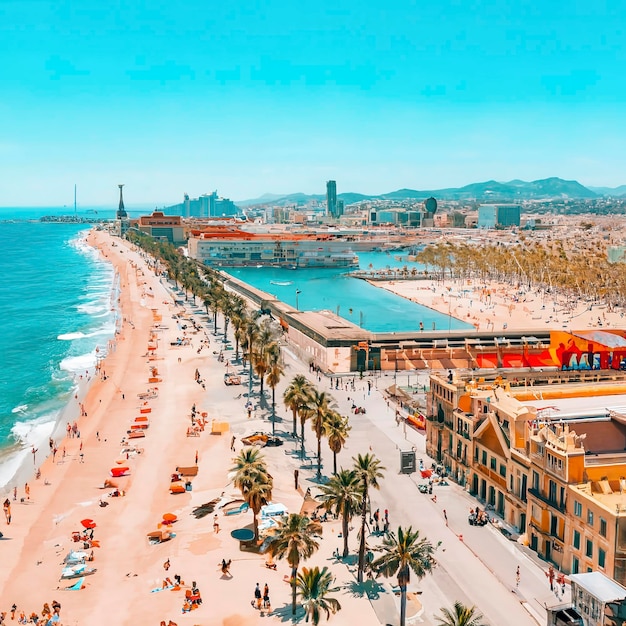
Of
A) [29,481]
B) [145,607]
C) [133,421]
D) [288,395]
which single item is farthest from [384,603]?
[133,421]

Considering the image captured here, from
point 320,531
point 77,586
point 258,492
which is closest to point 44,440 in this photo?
point 77,586

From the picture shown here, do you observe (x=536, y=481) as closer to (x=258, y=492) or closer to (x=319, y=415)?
(x=319, y=415)

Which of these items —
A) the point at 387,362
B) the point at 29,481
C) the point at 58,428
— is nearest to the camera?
the point at 29,481

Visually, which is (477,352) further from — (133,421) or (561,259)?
(561,259)

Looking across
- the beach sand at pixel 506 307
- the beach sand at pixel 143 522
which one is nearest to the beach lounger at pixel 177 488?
the beach sand at pixel 143 522

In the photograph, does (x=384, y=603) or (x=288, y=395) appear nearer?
(x=384, y=603)

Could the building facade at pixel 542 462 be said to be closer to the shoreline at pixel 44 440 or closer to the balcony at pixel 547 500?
the balcony at pixel 547 500
